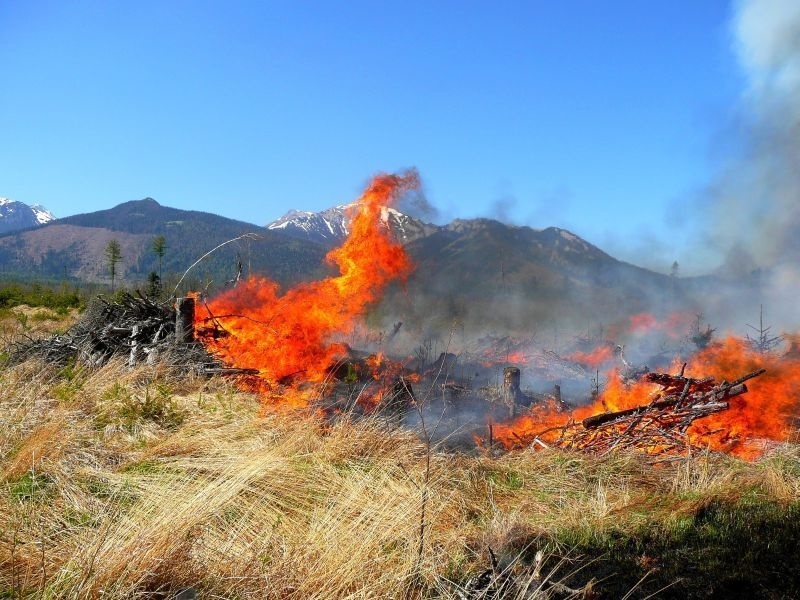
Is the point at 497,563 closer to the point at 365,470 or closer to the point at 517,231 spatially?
the point at 365,470

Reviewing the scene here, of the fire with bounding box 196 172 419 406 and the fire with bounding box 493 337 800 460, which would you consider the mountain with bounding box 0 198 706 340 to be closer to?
the fire with bounding box 196 172 419 406

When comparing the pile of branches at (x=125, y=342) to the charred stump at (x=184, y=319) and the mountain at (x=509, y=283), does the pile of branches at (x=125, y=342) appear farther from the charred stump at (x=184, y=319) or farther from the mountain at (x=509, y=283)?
the mountain at (x=509, y=283)

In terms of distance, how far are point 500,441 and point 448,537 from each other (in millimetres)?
5532

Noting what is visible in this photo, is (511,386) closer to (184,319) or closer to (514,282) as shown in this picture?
(184,319)

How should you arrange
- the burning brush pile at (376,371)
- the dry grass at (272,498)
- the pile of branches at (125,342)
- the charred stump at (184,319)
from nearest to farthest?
the dry grass at (272,498) → the burning brush pile at (376,371) → the pile of branches at (125,342) → the charred stump at (184,319)

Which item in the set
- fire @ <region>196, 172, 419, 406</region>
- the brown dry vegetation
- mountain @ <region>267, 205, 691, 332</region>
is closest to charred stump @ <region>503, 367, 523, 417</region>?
fire @ <region>196, 172, 419, 406</region>

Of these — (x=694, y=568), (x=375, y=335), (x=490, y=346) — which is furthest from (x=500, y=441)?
(x=375, y=335)

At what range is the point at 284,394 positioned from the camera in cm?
764

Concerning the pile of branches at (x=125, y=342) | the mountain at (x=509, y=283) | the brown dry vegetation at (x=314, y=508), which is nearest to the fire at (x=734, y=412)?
the brown dry vegetation at (x=314, y=508)

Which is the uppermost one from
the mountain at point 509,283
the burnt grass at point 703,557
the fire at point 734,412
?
the mountain at point 509,283

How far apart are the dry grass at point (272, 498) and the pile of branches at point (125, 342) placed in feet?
7.16

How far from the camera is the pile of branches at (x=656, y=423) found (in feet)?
22.0

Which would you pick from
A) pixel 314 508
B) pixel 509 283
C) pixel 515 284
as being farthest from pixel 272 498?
pixel 509 283

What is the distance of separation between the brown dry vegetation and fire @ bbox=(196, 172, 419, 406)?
3.57 meters
